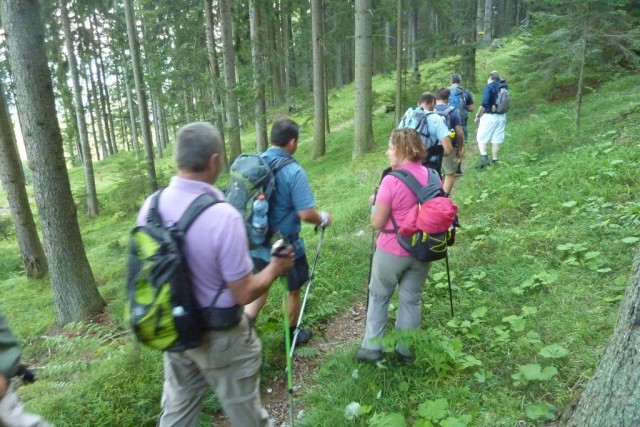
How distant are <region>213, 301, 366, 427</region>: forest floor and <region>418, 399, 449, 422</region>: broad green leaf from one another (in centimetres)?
115

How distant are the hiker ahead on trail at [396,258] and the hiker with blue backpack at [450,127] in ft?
11.2

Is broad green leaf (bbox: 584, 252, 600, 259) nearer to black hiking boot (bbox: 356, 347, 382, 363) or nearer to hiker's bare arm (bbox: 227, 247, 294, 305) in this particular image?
black hiking boot (bbox: 356, 347, 382, 363)

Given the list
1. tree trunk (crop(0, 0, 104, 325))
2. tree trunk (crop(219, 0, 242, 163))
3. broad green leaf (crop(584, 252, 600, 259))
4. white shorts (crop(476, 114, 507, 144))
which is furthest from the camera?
tree trunk (crop(219, 0, 242, 163))

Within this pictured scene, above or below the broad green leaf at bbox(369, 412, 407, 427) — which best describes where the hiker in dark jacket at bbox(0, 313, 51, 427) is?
above

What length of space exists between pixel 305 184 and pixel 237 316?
166cm

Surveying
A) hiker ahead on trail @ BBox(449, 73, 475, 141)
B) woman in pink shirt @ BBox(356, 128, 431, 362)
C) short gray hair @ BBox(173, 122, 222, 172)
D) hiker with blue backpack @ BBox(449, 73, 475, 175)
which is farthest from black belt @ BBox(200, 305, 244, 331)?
hiker ahead on trail @ BBox(449, 73, 475, 141)

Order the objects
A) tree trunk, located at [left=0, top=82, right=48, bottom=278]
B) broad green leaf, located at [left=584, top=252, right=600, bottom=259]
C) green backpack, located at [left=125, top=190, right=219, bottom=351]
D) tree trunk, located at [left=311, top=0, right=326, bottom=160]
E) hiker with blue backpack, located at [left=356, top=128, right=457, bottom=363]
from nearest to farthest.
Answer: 1. green backpack, located at [left=125, top=190, right=219, bottom=351]
2. hiker with blue backpack, located at [left=356, top=128, right=457, bottom=363]
3. broad green leaf, located at [left=584, top=252, right=600, bottom=259]
4. tree trunk, located at [left=0, top=82, right=48, bottom=278]
5. tree trunk, located at [left=311, top=0, right=326, bottom=160]

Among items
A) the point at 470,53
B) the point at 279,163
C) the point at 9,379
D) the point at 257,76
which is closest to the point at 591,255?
the point at 279,163

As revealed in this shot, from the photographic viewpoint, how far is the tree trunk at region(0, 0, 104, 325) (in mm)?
5414

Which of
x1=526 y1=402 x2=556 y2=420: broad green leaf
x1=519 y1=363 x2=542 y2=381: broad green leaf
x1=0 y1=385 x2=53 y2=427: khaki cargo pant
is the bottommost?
x1=526 y1=402 x2=556 y2=420: broad green leaf

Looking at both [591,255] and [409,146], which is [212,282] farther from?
[591,255]

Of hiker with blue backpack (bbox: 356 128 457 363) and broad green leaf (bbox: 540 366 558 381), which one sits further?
hiker with blue backpack (bbox: 356 128 457 363)

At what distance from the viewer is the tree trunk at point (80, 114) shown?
53.3 ft

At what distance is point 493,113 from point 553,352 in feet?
23.0
